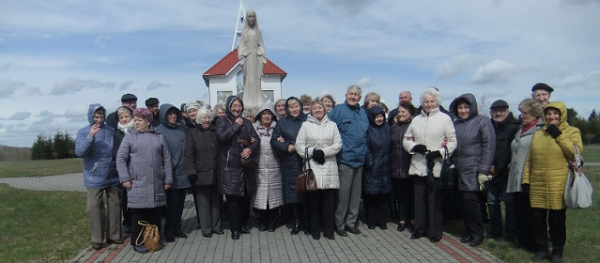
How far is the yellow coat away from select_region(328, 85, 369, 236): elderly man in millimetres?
2216

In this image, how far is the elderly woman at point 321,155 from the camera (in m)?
6.50

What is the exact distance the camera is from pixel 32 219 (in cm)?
882

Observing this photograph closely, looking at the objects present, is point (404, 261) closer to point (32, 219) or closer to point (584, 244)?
point (584, 244)

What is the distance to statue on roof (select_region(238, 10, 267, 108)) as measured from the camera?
10562mm

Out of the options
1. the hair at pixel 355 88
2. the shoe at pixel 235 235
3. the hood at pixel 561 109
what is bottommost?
the shoe at pixel 235 235

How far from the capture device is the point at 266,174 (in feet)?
23.1

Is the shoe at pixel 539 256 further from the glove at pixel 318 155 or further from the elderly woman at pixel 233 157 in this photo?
the elderly woman at pixel 233 157

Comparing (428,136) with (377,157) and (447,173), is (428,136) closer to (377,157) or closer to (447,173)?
(447,173)

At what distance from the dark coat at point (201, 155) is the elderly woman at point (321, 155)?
1184 mm

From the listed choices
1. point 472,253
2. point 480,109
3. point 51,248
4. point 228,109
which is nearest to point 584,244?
point 472,253

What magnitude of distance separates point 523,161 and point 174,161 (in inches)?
171

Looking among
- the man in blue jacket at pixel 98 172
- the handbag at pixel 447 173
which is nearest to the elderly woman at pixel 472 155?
the handbag at pixel 447 173

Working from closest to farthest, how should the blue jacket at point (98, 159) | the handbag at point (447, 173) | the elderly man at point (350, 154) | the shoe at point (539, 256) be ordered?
the shoe at point (539, 256)
the handbag at point (447, 173)
the blue jacket at point (98, 159)
the elderly man at point (350, 154)

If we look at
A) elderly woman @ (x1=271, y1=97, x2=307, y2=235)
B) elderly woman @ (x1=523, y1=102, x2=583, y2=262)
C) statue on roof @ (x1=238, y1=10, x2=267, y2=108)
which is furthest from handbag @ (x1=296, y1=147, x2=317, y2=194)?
statue on roof @ (x1=238, y1=10, x2=267, y2=108)
